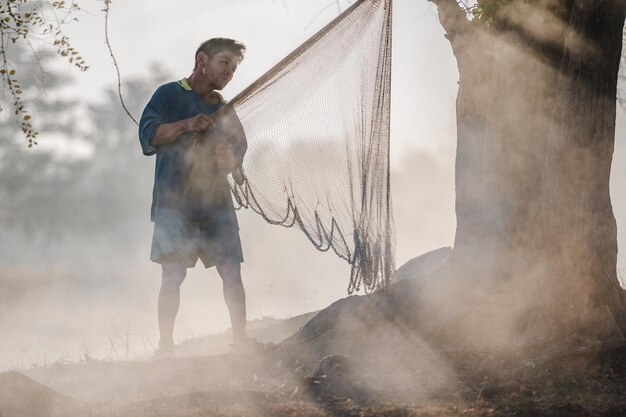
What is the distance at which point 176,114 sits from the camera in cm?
650

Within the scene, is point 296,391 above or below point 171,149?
below

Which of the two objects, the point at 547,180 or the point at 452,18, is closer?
the point at 547,180

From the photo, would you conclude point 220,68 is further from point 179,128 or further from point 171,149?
point 171,149

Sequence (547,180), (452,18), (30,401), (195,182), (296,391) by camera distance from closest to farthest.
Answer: (30,401) → (296,391) → (547,180) → (195,182) → (452,18)

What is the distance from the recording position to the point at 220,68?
6398 mm

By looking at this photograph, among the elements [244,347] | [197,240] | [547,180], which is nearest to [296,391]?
[244,347]

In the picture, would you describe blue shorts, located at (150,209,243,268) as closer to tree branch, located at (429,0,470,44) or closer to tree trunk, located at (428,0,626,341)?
tree trunk, located at (428,0,626,341)

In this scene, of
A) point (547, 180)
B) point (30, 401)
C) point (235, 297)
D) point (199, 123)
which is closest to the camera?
point (30, 401)

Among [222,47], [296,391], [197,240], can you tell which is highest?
[222,47]

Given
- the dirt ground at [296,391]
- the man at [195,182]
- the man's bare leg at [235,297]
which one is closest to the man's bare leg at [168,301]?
the man at [195,182]

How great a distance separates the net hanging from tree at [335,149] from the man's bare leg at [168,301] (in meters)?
0.91

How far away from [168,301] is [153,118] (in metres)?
1.69

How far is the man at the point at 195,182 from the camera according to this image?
20.5 feet

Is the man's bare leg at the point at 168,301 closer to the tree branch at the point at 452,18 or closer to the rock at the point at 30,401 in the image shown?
the rock at the point at 30,401
